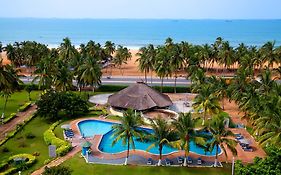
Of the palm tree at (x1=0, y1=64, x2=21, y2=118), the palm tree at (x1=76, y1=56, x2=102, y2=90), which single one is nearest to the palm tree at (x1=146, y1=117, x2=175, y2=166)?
the palm tree at (x1=0, y1=64, x2=21, y2=118)

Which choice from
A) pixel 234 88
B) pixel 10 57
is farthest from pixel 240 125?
pixel 10 57

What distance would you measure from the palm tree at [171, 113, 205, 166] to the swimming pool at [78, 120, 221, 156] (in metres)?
3.83

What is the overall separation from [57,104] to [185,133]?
76.4 feet

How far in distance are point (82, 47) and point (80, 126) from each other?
38.2 meters

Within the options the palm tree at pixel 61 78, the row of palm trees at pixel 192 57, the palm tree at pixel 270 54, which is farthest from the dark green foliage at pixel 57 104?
the palm tree at pixel 270 54

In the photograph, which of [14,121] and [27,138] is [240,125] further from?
[14,121]

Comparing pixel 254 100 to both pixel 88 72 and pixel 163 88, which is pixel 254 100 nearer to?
pixel 163 88

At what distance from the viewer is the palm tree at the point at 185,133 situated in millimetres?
34469

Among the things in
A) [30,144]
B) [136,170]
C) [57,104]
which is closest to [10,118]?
[57,104]

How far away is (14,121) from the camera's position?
51375mm

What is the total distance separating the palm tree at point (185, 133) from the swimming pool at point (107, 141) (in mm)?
3825

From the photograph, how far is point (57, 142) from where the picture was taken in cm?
4228

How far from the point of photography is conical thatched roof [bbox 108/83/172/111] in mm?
53362

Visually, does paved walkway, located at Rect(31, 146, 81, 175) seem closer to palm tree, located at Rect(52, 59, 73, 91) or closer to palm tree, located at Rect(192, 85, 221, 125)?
palm tree, located at Rect(192, 85, 221, 125)
